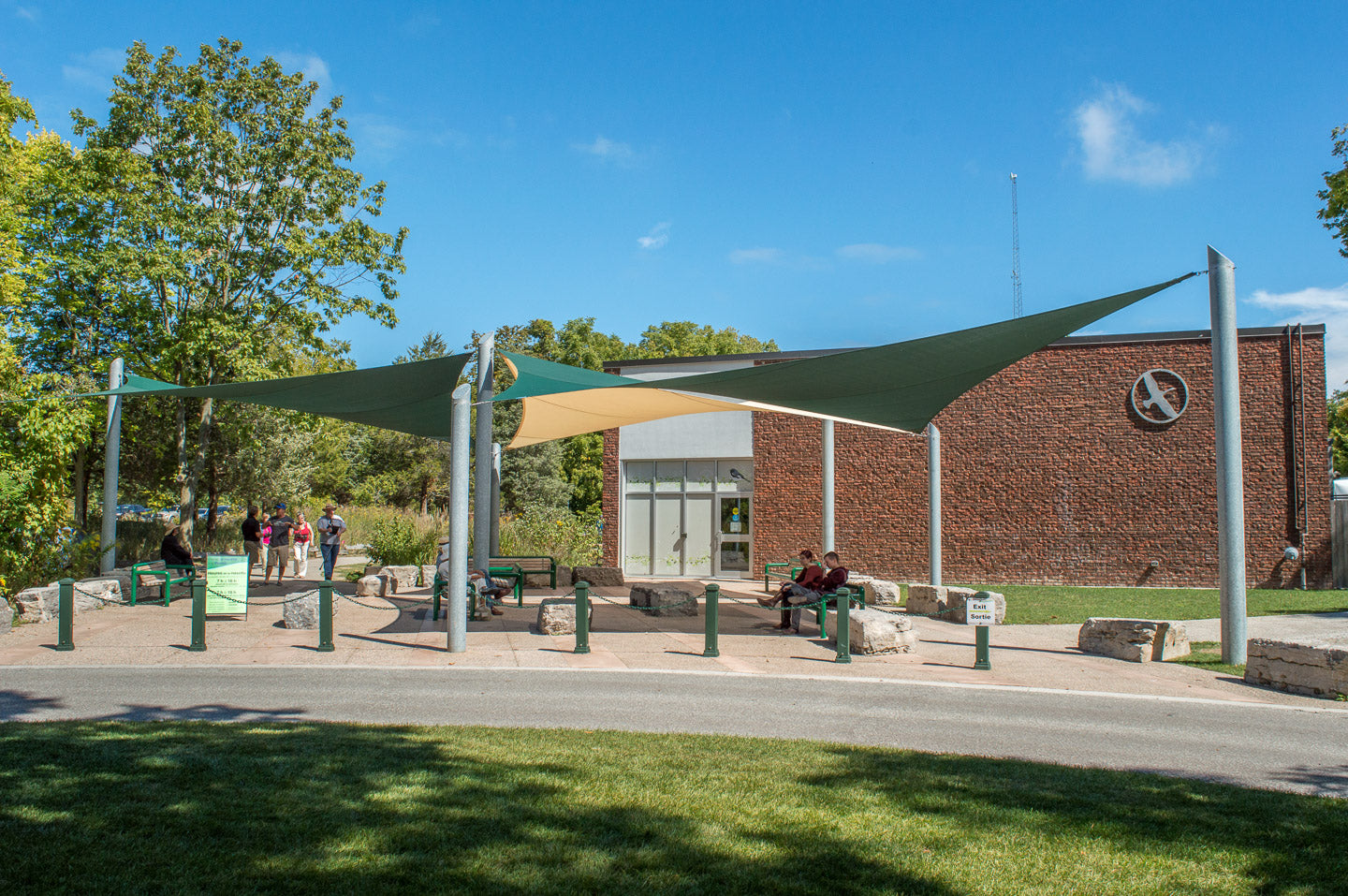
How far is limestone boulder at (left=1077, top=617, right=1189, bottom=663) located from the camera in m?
9.60

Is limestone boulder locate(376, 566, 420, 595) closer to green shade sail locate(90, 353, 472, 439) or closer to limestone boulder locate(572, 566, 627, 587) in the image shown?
limestone boulder locate(572, 566, 627, 587)

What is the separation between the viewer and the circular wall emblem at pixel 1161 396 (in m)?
19.3

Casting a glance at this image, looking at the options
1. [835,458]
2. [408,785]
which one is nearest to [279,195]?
[835,458]

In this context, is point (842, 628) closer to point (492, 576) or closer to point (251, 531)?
point (492, 576)

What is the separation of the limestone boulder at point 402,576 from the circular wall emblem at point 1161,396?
15.9m

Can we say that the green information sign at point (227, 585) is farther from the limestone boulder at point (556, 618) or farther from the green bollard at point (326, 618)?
the limestone boulder at point (556, 618)

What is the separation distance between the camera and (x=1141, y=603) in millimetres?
15117

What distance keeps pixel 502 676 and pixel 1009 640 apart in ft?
→ 21.4

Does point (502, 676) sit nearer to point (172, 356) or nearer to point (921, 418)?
point (921, 418)

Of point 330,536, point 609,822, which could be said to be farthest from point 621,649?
point 330,536

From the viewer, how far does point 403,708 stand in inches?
271

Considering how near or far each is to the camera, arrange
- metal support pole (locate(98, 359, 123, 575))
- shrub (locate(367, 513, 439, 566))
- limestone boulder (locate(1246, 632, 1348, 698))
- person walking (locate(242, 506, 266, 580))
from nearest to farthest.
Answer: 1. limestone boulder (locate(1246, 632, 1348, 698))
2. metal support pole (locate(98, 359, 123, 575))
3. person walking (locate(242, 506, 266, 580))
4. shrub (locate(367, 513, 439, 566))

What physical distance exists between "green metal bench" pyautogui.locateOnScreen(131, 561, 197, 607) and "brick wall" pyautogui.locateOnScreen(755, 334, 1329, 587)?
12191 millimetres

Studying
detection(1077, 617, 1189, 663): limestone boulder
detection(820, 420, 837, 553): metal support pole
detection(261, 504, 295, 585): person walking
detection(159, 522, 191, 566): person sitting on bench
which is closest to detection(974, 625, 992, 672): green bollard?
detection(1077, 617, 1189, 663): limestone boulder
